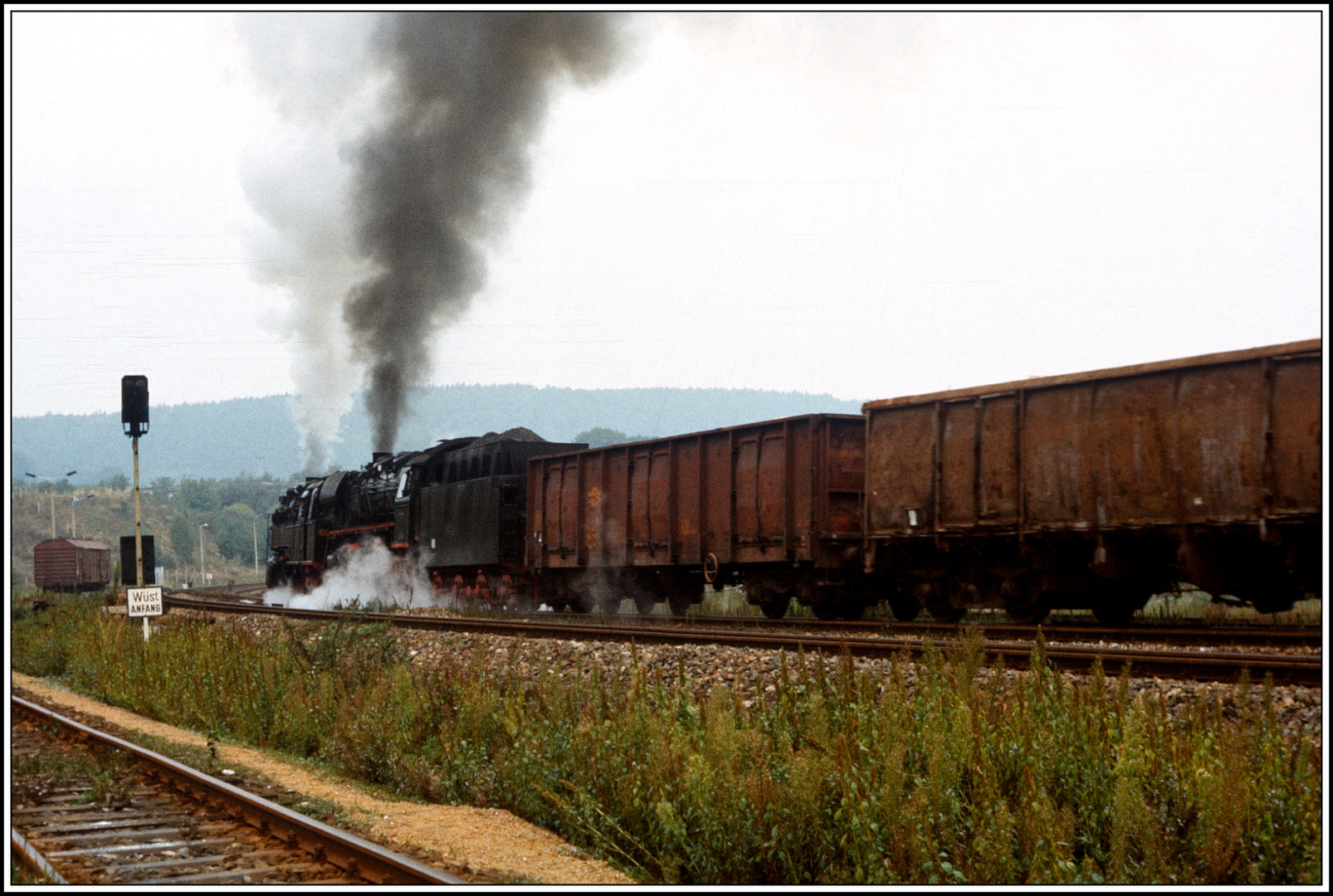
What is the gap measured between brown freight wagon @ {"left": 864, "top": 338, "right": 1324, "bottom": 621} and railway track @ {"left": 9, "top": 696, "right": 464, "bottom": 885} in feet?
31.7

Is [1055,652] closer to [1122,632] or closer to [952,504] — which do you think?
[1122,632]

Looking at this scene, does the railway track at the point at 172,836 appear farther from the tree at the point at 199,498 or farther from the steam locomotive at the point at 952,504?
the tree at the point at 199,498

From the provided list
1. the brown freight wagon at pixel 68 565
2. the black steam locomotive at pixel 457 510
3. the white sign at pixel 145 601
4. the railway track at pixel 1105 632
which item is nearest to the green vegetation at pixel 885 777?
the railway track at pixel 1105 632

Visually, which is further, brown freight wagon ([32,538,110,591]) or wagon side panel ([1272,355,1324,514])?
brown freight wagon ([32,538,110,591])

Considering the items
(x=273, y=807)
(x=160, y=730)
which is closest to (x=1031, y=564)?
(x=273, y=807)

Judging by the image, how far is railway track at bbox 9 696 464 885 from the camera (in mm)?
6148

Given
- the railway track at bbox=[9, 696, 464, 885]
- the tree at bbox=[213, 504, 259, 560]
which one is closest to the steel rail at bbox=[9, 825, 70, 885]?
the railway track at bbox=[9, 696, 464, 885]

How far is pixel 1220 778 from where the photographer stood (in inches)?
213

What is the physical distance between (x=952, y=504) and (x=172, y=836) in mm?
10573

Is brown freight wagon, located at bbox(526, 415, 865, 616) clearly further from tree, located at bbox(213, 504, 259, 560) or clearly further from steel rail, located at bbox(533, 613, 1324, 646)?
tree, located at bbox(213, 504, 259, 560)

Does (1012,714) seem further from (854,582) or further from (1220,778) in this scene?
(854,582)

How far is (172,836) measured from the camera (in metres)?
7.25

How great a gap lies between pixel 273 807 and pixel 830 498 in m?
10.9

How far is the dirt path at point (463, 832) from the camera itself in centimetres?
667
